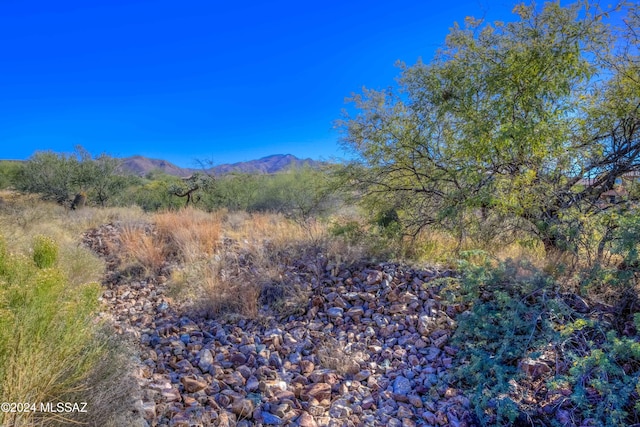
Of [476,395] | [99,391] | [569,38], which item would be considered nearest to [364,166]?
[569,38]

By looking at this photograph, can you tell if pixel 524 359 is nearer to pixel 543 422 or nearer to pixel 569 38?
pixel 543 422

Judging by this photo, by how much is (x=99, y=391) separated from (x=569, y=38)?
544 cm

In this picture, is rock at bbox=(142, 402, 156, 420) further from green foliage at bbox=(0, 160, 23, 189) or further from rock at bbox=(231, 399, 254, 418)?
green foliage at bbox=(0, 160, 23, 189)

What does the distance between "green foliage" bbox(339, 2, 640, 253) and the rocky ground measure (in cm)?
118

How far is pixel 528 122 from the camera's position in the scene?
11.9 ft

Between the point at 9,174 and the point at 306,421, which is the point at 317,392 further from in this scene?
the point at 9,174

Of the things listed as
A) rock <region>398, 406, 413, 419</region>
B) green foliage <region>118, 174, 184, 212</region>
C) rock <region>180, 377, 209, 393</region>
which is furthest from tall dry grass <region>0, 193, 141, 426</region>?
green foliage <region>118, 174, 184, 212</region>

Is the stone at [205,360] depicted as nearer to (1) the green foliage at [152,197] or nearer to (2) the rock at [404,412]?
(2) the rock at [404,412]

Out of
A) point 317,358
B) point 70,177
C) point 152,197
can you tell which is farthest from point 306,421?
point 70,177

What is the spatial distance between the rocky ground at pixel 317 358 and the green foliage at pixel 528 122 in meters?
1.18

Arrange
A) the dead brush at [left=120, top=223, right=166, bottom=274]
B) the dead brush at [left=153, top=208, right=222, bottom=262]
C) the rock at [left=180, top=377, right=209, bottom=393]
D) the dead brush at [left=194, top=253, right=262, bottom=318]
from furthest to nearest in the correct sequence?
1. the dead brush at [left=153, top=208, right=222, bottom=262]
2. the dead brush at [left=120, top=223, right=166, bottom=274]
3. the dead brush at [left=194, top=253, right=262, bottom=318]
4. the rock at [left=180, top=377, right=209, bottom=393]

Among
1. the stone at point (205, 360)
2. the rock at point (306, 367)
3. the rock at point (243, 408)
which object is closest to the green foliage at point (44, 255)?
the stone at point (205, 360)

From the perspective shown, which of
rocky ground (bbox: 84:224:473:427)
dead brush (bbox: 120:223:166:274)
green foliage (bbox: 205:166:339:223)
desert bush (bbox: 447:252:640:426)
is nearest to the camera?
desert bush (bbox: 447:252:640:426)

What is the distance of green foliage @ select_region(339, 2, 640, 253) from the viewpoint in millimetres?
3738
